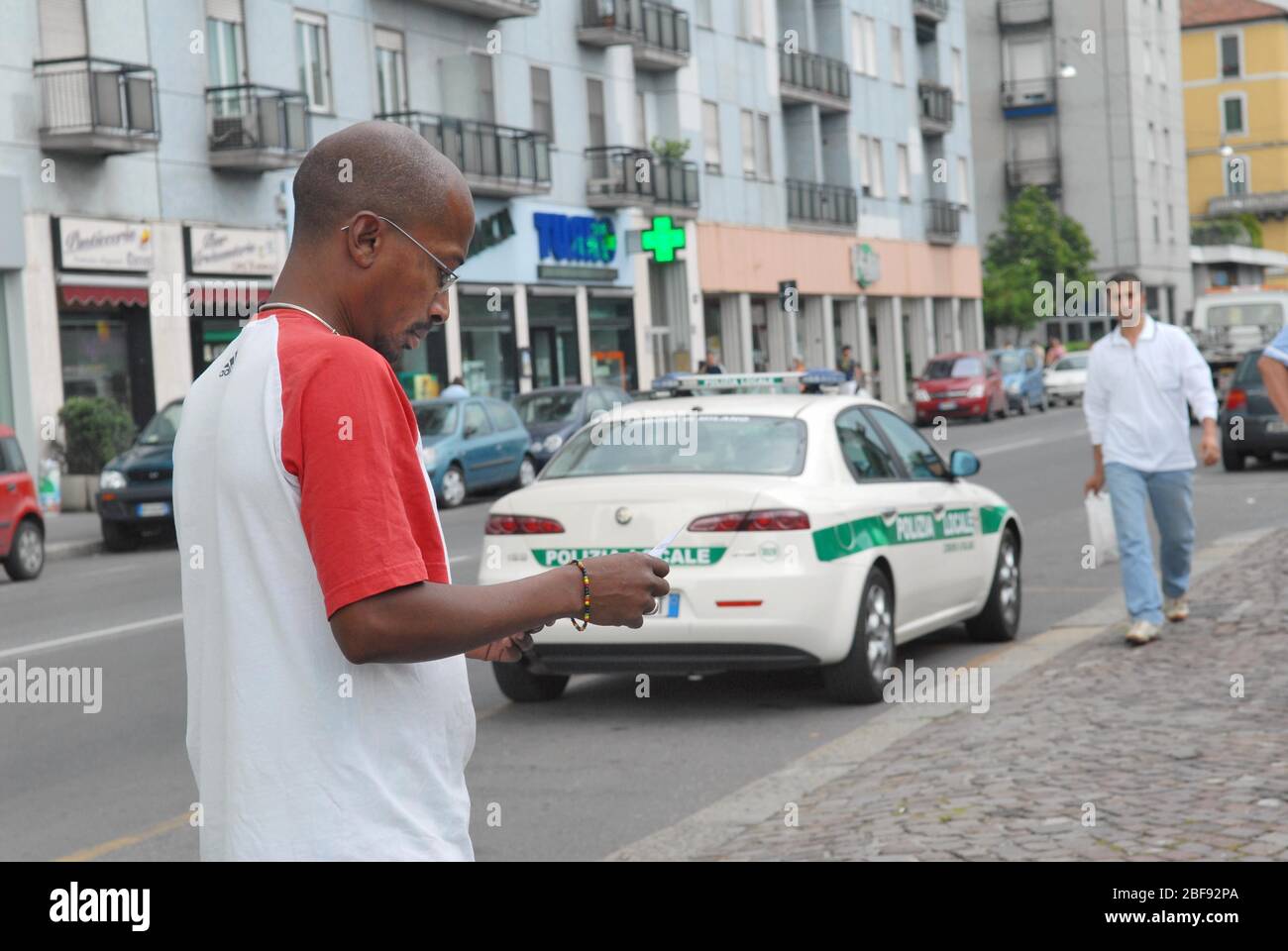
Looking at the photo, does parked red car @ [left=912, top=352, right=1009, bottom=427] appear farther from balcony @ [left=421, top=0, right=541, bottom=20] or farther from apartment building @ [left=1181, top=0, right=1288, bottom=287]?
apartment building @ [left=1181, top=0, right=1288, bottom=287]

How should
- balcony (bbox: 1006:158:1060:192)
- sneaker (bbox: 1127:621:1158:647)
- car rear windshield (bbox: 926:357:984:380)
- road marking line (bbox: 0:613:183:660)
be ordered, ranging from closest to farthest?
1. sneaker (bbox: 1127:621:1158:647)
2. road marking line (bbox: 0:613:183:660)
3. car rear windshield (bbox: 926:357:984:380)
4. balcony (bbox: 1006:158:1060:192)

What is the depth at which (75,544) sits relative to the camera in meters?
21.7

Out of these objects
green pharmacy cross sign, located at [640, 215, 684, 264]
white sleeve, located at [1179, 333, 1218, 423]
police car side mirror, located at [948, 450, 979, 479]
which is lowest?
police car side mirror, located at [948, 450, 979, 479]

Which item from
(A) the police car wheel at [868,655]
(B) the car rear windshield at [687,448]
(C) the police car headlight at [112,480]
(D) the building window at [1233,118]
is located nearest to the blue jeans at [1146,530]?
(A) the police car wheel at [868,655]

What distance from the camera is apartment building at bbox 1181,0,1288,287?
315 feet

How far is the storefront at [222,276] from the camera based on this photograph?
29609mm

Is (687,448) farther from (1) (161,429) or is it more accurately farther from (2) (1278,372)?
(1) (161,429)

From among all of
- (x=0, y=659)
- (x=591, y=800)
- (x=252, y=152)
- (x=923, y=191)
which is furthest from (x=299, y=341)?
(x=923, y=191)

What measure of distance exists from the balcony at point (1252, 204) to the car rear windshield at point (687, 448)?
93805mm

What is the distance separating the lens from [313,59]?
33250 mm

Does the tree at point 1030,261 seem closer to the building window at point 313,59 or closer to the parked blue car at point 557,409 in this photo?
the building window at point 313,59

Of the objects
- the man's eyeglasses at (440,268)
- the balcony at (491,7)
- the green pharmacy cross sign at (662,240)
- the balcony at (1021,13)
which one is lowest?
the man's eyeglasses at (440,268)

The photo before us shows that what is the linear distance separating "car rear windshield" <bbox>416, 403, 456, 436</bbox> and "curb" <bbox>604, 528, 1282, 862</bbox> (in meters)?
A: 15.5

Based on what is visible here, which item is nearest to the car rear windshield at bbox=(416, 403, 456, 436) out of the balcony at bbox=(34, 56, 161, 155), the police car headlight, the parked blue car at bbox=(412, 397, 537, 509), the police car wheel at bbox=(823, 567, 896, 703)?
the parked blue car at bbox=(412, 397, 537, 509)
